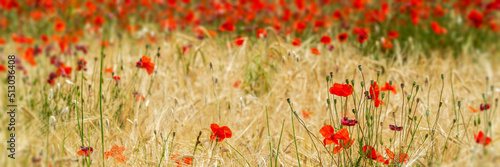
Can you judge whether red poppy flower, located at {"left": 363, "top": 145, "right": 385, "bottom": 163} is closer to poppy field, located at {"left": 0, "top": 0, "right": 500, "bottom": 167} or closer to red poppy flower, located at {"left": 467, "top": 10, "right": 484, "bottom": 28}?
poppy field, located at {"left": 0, "top": 0, "right": 500, "bottom": 167}

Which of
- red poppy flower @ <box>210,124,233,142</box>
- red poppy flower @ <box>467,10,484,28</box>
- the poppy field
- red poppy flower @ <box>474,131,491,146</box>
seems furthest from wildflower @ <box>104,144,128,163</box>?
red poppy flower @ <box>467,10,484,28</box>

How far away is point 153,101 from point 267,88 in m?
0.63

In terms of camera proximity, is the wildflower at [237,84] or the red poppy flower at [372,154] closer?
the red poppy flower at [372,154]

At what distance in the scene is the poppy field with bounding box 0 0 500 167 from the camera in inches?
59.1

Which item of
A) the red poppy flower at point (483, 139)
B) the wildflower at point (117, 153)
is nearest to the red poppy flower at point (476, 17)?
the red poppy flower at point (483, 139)

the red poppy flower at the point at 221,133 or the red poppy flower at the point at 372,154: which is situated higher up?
the red poppy flower at the point at 221,133

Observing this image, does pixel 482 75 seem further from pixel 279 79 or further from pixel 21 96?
pixel 21 96

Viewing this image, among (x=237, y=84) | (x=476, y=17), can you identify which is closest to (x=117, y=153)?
(x=237, y=84)

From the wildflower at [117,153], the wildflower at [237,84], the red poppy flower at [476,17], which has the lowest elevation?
the wildflower at [117,153]

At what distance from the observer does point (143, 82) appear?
7.43 ft

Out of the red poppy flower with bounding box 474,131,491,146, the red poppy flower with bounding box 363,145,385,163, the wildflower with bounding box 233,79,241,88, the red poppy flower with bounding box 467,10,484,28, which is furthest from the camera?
the red poppy flower with bounding box 467,10,484,28

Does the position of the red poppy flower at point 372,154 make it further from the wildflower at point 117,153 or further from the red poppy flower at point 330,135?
the wildflower at point 117,153

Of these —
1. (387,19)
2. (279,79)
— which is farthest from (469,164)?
(387,19)

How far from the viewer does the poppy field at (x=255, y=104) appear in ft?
4.92
